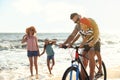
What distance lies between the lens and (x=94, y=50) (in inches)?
283

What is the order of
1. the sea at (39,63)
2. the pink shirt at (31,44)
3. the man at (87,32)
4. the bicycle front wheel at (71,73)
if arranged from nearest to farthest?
1. the bicycle front wheel at (71,73)
2. the man at (87,32)
3. the pink shirt at (31,44)
4. the sea at (39,63)

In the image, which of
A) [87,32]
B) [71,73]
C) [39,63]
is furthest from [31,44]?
[39,63]

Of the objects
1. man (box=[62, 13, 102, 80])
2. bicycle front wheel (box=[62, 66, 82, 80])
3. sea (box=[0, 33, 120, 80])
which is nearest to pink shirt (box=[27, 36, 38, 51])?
sea (box=[0, 33, 120, 80])

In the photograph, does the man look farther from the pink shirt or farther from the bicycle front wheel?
the pink shirt

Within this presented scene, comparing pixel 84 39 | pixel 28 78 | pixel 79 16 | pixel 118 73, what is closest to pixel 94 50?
pixel 84 39

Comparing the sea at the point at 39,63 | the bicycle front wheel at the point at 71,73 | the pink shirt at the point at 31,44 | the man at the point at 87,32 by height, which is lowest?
the sea at the point at 39,63

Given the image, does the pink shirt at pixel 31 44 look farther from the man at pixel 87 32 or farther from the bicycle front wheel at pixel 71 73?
the bicycle front wheel at pixel 71 73

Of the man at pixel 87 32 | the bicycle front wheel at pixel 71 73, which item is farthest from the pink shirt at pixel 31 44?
the bicycle front wheel at pixel 71 73

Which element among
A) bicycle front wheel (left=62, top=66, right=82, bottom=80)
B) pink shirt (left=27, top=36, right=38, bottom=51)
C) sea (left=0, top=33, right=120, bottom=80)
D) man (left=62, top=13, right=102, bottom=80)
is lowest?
sea (left=0, top=33, right=120, bottom=80)

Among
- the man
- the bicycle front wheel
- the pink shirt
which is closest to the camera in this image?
the bicycle front wheel

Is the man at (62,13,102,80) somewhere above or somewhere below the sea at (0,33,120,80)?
above

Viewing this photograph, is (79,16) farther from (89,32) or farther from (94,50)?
(94,50)

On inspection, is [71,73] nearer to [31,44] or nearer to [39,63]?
[31,44]

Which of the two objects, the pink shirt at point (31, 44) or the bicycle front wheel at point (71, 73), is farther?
the pink shirt at point (31, 44)
